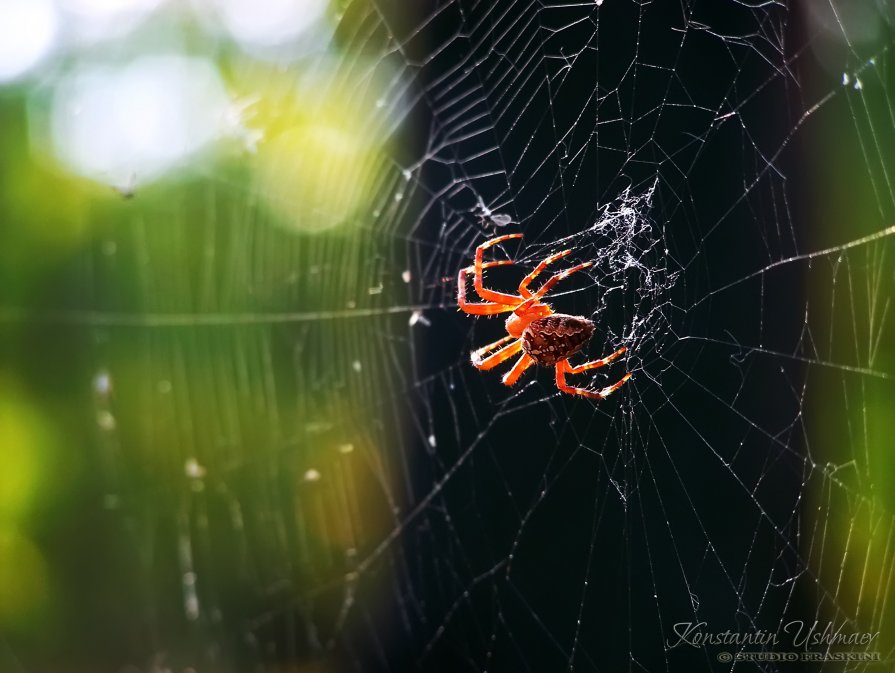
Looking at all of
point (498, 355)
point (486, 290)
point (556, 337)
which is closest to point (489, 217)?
point (486, 290)

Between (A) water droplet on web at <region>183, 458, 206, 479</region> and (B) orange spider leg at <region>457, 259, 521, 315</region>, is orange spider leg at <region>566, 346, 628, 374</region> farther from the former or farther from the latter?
(A) water droplet on web at <region>183, 458, 206, 479</region>

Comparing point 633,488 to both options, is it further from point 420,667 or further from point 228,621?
point 228,621

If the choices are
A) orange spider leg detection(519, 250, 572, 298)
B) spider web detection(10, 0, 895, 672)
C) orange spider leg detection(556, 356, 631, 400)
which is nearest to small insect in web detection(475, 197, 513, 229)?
spider web detection(10, 0, 895, 672)

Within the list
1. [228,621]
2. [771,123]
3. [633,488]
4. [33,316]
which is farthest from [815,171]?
[228,621]

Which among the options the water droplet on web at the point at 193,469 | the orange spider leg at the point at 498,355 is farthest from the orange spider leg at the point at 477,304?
the water droplet on web at the point at 193,469

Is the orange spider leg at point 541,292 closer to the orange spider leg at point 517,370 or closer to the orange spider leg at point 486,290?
the orange spider leg at point 486,290
